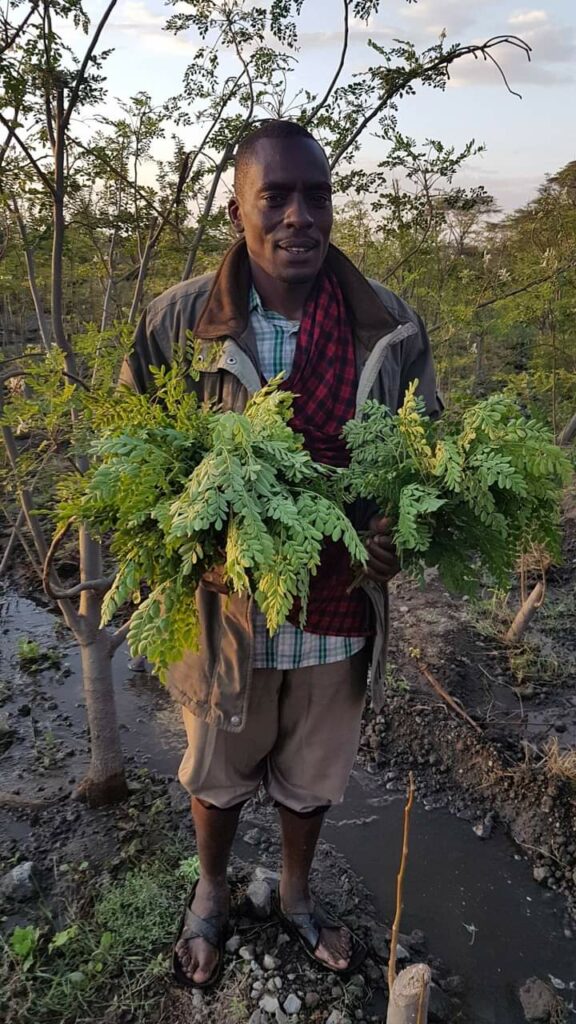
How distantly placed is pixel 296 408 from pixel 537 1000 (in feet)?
7.30

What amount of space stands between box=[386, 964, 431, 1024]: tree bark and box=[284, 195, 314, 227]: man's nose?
1780mm

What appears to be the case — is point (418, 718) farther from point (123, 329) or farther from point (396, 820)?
point (123, 329)

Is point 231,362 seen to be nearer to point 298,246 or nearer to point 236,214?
point 298,246

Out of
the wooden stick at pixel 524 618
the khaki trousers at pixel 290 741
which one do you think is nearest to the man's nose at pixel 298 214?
the khaki trousers at pixel 290 741

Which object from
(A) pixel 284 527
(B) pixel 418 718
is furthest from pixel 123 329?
(B) pixel 418 718

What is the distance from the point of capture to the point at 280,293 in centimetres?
183

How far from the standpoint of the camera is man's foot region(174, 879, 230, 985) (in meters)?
2.06

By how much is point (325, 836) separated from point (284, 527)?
2.26 m

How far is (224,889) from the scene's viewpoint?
220 cm

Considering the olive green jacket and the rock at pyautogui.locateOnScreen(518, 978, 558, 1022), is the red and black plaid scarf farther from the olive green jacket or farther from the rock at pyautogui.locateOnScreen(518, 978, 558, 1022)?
the rock at pyautogui.locateOnScreen(518, 978, 558, 1022)

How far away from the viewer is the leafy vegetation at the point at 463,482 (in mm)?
1262

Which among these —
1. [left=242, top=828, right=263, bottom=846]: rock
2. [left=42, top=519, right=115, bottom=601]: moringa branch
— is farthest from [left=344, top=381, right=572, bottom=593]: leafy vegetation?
[left=242, top=828, right=263, bottom=846]: rock

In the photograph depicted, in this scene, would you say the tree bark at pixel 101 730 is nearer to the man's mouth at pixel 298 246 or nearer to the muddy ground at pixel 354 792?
the muddy ground at pixel 354 792

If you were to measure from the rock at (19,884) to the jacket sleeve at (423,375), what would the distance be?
228 cm
